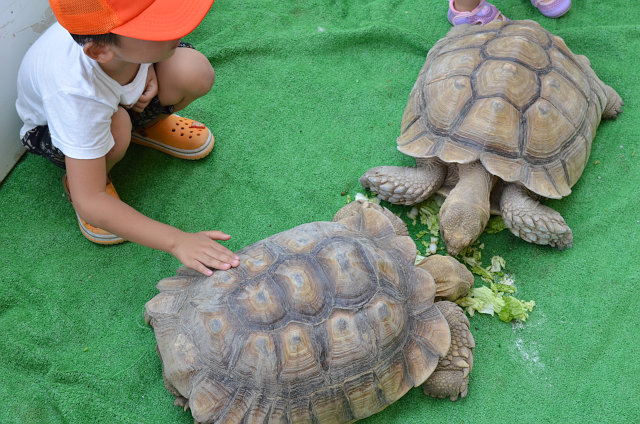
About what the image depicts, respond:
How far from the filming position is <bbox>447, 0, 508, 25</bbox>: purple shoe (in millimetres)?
3111

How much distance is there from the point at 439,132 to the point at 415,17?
116 cm

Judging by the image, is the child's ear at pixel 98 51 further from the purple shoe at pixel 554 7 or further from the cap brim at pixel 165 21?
the purple shoe at pixel 554 7

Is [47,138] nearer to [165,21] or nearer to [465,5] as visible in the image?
[165,21]

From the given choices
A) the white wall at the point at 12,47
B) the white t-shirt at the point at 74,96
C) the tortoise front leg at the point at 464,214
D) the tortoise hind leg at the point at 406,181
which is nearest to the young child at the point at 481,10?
the tortoise hind leg at the point at 406,181

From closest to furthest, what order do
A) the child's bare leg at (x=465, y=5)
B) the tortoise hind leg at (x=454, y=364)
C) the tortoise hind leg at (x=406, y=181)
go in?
the tortoise hind leg at (x=454, y=364), the tortoise hind leg at (x=406, y=181), the child's bare leg at (x=465, y=5)

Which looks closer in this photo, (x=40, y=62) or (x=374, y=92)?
(x=40, y=62)

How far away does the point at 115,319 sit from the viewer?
2209mm

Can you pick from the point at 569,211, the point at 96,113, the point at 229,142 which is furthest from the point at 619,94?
the point at 96,113

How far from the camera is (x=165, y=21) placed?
167 centimetres

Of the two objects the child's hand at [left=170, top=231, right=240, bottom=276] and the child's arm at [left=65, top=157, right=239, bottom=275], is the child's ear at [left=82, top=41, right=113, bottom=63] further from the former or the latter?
the child's hand at [left=170, top=231, right=240, bottom=276]

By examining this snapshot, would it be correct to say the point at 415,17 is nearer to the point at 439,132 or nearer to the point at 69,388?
the point at 439,132

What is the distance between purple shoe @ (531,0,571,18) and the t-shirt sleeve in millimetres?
2574

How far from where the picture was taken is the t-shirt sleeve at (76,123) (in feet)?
6.09

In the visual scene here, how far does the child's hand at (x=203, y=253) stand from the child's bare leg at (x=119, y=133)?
1.60 feet
